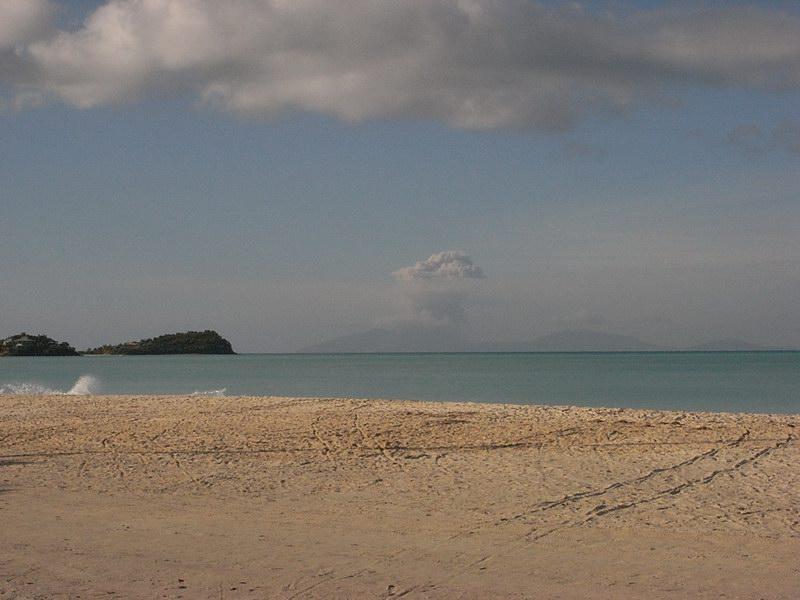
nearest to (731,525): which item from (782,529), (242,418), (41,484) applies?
(782,529)

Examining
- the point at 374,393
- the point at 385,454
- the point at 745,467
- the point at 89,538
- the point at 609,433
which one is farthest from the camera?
the point at 374,393

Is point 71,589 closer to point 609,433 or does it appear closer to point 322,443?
point 322,443

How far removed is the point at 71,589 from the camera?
7.46m

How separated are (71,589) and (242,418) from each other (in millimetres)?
13345

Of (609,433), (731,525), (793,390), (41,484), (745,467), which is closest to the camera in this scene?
(731,525)

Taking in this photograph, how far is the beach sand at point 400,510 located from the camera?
25.5 ft

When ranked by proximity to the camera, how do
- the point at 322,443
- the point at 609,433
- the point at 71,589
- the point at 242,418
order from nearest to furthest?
the point at 71,589
the point at 322,443
the point at 609,433
the point at 242,418

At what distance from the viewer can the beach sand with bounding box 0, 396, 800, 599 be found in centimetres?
779

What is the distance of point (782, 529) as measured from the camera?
952cm

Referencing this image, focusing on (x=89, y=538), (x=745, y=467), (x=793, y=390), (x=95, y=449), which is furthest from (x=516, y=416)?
(x=793, y=390)

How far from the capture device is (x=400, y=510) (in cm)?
1062

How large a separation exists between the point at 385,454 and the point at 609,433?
5.34 m

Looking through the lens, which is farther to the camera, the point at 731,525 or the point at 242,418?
the point at 242,418

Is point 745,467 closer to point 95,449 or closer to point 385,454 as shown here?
point 385,454
